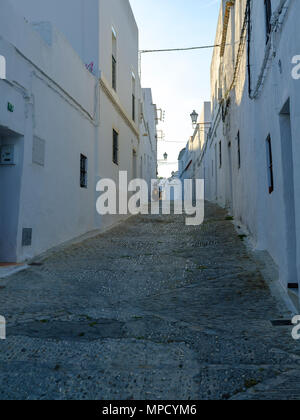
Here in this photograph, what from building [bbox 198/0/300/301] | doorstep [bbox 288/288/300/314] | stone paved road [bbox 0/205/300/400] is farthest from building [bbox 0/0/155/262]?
doorstep [bbox 288/288/300/314]

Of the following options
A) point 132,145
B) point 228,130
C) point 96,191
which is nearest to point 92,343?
point 96,191

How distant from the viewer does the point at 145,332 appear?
314cm

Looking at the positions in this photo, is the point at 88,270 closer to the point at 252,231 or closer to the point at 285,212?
the point at 285,212

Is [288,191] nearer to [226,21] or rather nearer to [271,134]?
[271,134]

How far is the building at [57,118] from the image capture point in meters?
5.67

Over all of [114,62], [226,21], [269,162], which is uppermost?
[226,21]

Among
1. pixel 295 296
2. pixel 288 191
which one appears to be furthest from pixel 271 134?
pixel 295 296

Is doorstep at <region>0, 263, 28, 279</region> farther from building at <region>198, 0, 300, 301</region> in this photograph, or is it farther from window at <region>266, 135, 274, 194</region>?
window at <region>266, 135, 274, 194</region>

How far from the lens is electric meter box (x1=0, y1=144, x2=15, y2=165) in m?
5.73

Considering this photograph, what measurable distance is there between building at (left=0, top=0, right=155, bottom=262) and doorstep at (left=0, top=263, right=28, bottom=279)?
0.74ft

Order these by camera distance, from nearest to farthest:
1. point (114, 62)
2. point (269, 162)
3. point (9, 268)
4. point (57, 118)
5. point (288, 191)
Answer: point (288, 191), point (9, 268), point (269, 162), point (57, 118), point (114, 62)

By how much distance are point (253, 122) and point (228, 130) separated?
5023mm

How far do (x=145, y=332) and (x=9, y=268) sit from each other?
113 inches

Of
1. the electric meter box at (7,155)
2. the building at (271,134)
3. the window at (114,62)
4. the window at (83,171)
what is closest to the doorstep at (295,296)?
the building at (271,134)
